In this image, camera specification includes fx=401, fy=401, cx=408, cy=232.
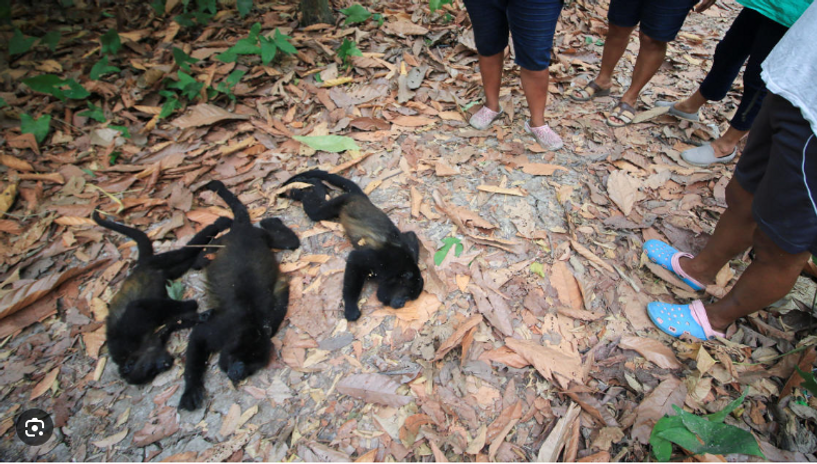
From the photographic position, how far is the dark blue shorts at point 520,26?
3.62 meters

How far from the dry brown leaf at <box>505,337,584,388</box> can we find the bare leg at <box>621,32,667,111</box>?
344cm

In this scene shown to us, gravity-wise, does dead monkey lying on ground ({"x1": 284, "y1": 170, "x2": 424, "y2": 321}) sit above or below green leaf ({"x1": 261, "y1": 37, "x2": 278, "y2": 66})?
below

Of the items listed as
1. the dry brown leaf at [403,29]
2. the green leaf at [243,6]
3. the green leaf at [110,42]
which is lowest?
the green leaf at [110,42]

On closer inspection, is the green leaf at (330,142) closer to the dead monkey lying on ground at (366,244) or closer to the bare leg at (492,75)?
the dead monkey lying on ground at (366,244)

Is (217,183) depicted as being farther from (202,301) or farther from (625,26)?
(625,26)

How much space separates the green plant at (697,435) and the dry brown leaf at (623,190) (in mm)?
2007

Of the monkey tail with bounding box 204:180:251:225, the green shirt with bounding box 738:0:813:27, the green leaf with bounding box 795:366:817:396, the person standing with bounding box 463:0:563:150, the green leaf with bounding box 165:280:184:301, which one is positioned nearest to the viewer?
the green leaf with bounding box 795:366:817:396

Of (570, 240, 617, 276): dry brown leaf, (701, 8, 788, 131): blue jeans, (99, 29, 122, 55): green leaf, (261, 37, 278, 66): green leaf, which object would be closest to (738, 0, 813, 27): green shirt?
(701, 8, 788, 131): blue jeans

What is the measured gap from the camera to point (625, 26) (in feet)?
Result: 14.7

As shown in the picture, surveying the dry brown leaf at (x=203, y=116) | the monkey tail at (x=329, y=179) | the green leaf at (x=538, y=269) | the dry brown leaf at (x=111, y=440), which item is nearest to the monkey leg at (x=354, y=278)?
the monkey tail at (x=329, y=179)

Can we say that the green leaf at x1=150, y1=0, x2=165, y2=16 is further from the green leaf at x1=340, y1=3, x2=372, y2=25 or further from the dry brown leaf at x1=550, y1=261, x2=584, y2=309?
the dry brown leaf at x1=550, y1=261, x2=584, y2=309

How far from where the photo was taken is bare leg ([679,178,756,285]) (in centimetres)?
268

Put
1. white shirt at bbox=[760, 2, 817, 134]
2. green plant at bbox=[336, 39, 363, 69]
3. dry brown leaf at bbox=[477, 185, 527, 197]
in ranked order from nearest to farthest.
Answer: white shirt at bbox=[760, 2, 817, 134]
dry brown leaf at bbox=[477, 185, 527, 197]
green plant at bbox=[336, 39, 363, 69]

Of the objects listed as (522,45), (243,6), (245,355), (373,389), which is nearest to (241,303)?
(245,355)
